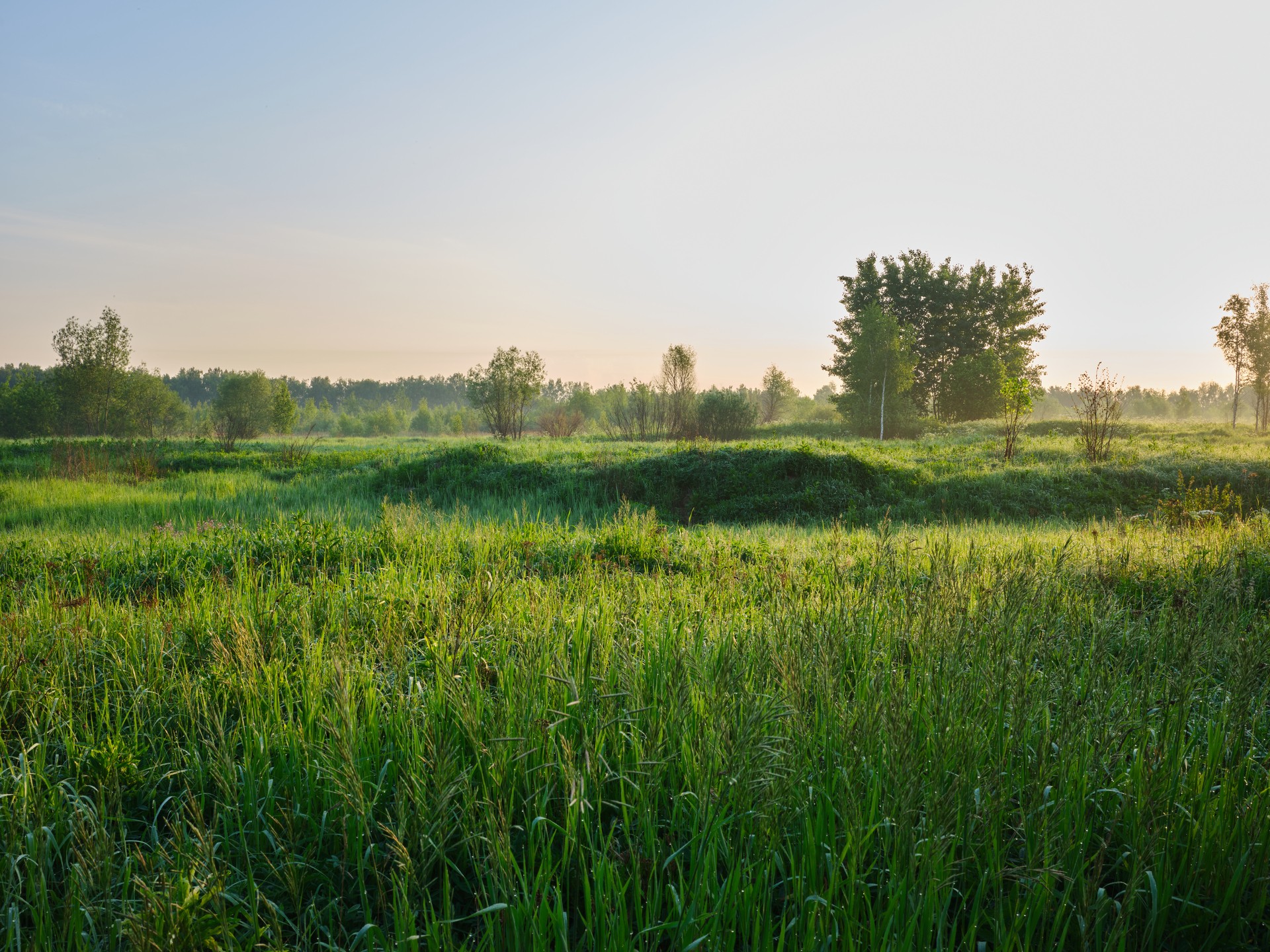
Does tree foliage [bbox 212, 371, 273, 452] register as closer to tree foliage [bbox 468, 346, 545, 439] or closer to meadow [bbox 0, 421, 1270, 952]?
tree foliage [bbox 468, 346, 545, 439]

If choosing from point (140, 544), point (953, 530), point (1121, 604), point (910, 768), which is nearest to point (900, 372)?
point (953, 530)

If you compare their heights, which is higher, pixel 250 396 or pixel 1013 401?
pixel 250 396

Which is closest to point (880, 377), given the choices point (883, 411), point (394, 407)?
point (883, 411)

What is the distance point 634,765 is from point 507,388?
137 feet

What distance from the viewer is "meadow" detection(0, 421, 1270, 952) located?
1.71m

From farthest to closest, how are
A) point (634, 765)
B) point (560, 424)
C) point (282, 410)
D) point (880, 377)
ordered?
point (282, 410) < point (560, 424) < point (880, 377) < point (634, 765)

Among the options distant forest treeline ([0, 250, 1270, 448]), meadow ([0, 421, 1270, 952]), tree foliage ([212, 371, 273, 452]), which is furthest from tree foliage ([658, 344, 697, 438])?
tree foliage ([212, 371, 273, 452])

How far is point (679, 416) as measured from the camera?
36.0 metres

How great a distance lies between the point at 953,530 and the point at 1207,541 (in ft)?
8.76

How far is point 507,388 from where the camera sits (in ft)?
140

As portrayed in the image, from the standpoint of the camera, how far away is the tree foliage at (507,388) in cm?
4275

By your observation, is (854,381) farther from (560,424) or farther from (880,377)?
(560,424)

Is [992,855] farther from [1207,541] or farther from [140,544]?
[140,544]

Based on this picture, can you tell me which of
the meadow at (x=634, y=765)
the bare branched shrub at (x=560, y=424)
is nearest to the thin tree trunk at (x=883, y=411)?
the bare branched shrub at (x=560, y=424)
